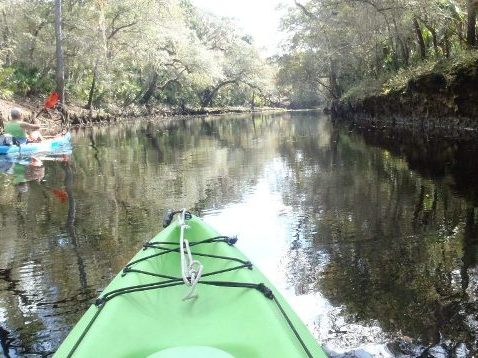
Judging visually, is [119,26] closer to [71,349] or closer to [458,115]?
[458,115]

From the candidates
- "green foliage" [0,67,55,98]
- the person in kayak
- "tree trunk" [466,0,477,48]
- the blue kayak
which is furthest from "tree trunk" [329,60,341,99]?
the person in kayak

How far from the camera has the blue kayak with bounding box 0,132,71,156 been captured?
44.1ft

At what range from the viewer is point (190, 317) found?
2885 mm

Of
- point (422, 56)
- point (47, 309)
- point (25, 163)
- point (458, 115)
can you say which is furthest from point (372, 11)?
point (47, 309)

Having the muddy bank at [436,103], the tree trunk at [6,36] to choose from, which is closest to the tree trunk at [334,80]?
the muddy bank at [436,103]

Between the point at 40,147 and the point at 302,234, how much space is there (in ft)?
35.1

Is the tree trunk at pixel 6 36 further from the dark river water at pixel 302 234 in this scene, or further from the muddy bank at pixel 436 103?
the muddy bank at pixel 436 103

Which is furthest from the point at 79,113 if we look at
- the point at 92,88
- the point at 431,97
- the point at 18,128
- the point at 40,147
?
the point at 431,97

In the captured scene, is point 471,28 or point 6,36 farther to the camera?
point 6,36

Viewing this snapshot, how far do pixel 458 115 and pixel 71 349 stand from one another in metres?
15.1

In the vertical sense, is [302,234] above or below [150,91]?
below

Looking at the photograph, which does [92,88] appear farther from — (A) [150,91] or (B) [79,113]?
(A) [150,91]

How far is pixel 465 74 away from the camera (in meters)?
13.6

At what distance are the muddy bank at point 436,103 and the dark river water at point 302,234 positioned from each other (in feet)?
6.15
